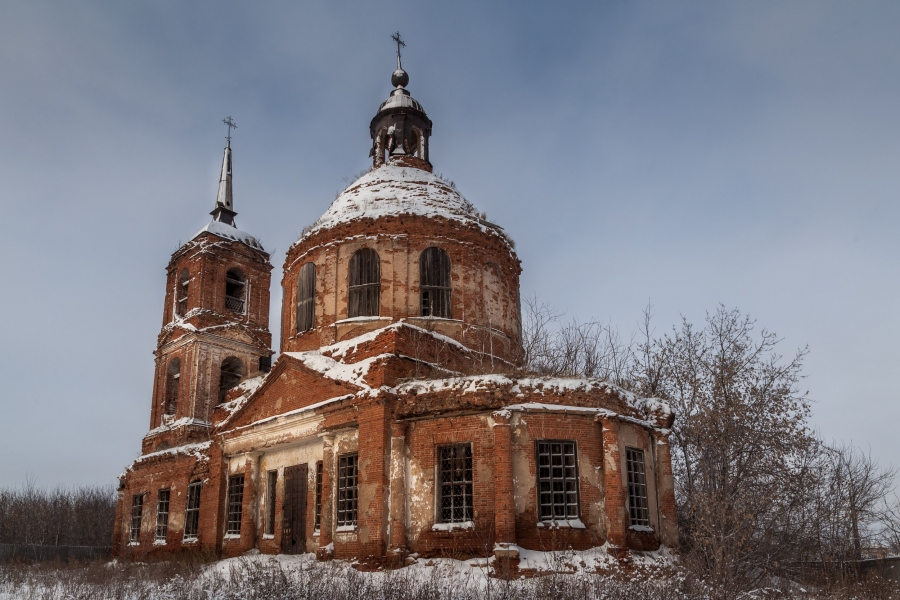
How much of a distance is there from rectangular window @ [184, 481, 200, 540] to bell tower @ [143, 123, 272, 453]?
3.18 metres

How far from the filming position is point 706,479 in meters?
17.2

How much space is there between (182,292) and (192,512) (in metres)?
9.55

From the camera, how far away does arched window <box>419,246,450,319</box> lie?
19156 millimetres

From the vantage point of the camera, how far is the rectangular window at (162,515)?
936 inches

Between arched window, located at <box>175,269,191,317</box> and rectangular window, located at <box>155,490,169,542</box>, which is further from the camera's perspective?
arched window, located at <box>175,269,191,317</box>

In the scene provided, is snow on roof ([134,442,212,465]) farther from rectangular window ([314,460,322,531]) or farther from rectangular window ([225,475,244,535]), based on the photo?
rectangular window ([314,460,322,531])

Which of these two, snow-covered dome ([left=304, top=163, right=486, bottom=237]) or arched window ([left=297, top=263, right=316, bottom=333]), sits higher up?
snow-covered dome ([left=304, top=163, right=486, bottom=237])

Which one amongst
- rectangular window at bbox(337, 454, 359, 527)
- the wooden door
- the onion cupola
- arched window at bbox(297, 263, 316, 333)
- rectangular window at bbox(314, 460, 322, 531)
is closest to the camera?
rectangular window at bbox(337, 454, 359, 527)

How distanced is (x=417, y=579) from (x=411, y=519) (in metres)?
1.75

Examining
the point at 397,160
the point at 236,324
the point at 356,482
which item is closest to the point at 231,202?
the point at 236,324

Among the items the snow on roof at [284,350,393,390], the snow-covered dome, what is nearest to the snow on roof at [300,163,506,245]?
the snow-covered dome

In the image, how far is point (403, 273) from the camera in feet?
62.7

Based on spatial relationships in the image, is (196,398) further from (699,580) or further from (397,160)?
(699,580)

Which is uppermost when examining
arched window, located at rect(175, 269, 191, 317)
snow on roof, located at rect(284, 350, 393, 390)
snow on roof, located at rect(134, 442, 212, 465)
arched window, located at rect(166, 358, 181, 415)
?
arched window, located at rect(175, 269, 191, 317)
